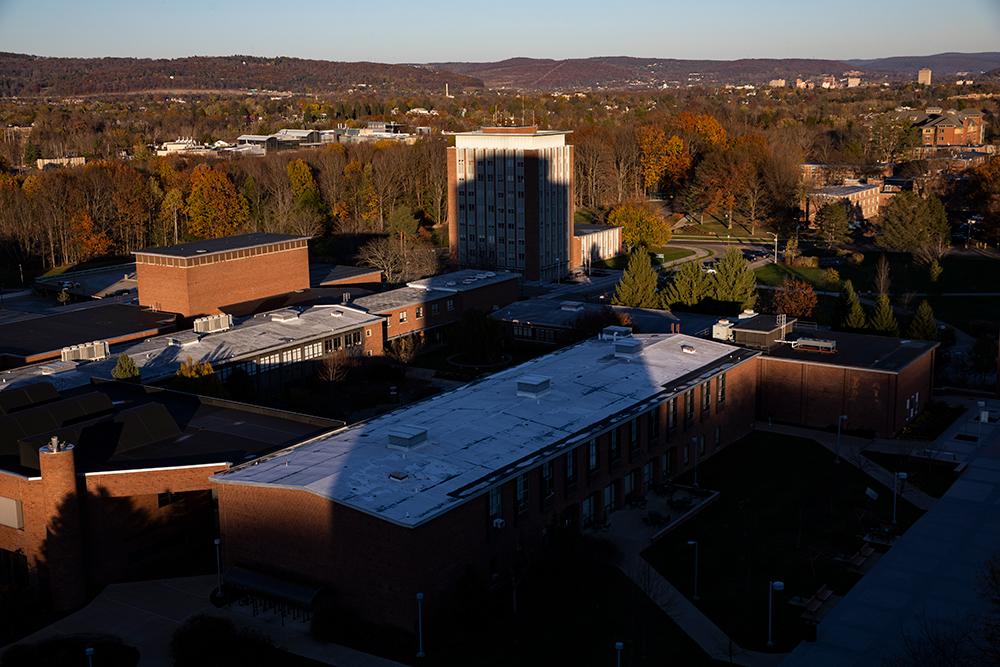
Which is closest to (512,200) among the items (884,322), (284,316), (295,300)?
(295,300)

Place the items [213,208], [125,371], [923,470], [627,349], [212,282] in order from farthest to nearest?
[213,208] < [212,282] < [627,349] < [125,371] < [923,470]

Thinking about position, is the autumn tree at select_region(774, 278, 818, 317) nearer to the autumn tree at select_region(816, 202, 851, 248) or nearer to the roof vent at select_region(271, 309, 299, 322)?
the roof vent at select_region(271, 309, 299, 322)

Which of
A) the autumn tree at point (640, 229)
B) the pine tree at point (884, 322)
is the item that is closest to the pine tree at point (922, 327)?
the pine tree at point (884, 322)

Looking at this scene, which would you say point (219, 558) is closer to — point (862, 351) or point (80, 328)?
point (80, 328)

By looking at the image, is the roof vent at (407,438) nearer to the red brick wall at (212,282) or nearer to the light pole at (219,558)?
the light pole at (219,558)

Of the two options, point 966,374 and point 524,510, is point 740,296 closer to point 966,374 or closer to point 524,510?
point 966,374

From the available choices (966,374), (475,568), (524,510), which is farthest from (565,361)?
(966,374)
